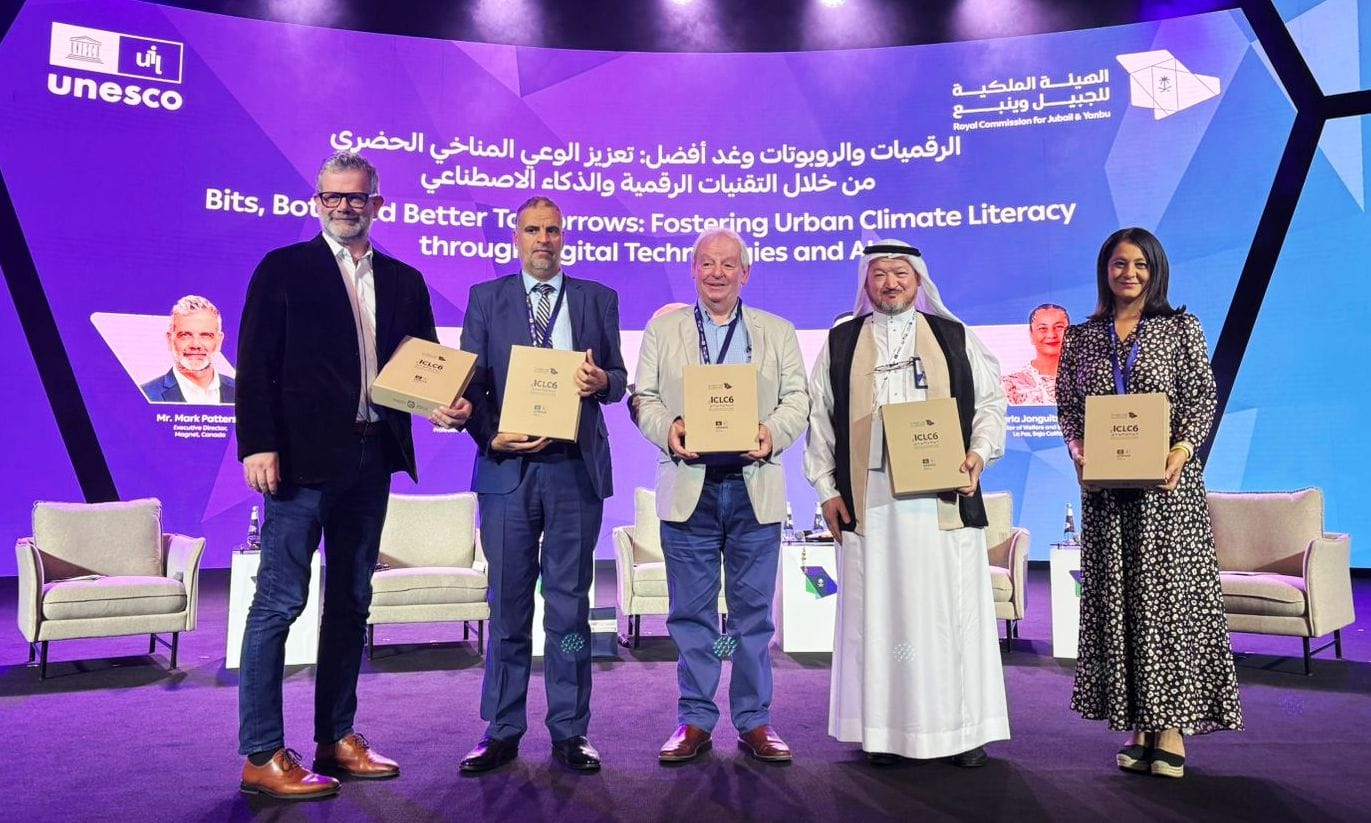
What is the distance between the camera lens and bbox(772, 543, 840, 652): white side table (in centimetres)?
524

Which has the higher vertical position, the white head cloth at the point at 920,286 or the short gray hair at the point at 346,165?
the short gray hair at the point at 346,165

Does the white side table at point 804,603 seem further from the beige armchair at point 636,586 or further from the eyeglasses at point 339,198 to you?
the eyeglasses at point 339,198

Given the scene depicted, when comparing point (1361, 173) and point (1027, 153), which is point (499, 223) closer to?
point (1027, 153)

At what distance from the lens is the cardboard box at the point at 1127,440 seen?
109 inches

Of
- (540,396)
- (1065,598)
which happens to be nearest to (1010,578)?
(1065,598)

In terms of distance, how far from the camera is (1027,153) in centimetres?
803

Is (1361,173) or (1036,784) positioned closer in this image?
(1036,784)

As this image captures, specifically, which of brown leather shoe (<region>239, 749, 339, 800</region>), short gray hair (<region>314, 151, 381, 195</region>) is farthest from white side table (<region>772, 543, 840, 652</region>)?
short gray hair (<region>314, 151, 381, 195</region>)

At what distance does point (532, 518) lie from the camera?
9.64 ft

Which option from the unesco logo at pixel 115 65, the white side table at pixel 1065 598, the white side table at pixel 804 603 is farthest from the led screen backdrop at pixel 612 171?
the white side table at pixel 1065 598

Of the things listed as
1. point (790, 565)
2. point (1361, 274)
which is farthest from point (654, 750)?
point (1361, 274)

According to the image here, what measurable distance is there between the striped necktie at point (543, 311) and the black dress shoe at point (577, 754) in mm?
1190

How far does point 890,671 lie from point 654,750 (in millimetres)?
806

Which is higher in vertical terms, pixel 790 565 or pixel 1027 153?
pixel 1027 153
